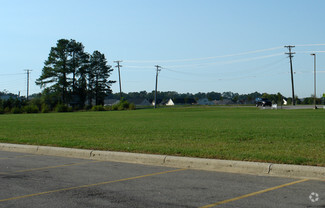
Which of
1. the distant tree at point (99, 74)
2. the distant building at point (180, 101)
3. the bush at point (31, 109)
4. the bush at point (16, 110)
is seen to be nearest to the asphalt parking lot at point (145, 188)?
the bush at point (16, 110)

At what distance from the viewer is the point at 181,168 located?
9562 mm

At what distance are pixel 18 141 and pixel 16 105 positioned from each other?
226 feet

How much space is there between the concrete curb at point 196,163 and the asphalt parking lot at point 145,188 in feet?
1.30

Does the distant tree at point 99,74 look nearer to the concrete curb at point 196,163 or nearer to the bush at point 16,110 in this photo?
the bush at point 16,110

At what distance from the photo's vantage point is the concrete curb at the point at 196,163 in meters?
8.20

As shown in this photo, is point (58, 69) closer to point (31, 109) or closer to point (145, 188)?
point (31, 109)

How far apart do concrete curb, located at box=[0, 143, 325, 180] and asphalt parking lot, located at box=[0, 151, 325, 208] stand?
1.30 ft

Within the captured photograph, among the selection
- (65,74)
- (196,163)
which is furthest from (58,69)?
(196,163)

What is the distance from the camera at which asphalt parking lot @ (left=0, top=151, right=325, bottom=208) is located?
622cm

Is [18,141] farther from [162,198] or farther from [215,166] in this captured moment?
[162,198]

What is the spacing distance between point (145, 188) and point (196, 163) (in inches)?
100

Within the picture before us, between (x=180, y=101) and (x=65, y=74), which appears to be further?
(x=180, y=101)

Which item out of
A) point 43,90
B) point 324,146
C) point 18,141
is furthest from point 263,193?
point 43,90

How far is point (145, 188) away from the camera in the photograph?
23.9ft
